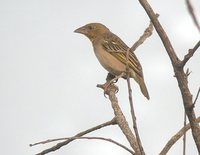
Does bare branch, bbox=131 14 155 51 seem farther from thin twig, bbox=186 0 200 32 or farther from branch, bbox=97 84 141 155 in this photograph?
thin twig, bbox=186 0 200 32

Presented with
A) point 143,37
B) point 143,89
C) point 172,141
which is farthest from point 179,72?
point 143,89

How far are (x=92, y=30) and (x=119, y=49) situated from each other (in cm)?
149

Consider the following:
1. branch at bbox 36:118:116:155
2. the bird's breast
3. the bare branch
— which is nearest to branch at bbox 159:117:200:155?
branch at bbox 36:118:116:155

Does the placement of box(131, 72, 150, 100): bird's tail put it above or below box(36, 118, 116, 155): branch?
above

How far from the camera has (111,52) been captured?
10234 mm

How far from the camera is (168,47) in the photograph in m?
2.59

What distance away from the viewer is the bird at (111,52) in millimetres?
9562

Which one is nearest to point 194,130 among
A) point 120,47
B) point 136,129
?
point 136,129

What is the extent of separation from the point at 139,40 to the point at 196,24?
5.43m

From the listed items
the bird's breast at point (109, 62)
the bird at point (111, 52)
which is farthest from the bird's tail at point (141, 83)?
the bird's breast at point (109, 62)

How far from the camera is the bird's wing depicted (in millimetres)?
9725

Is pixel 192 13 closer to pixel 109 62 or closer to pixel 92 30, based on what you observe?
pixel 109 62

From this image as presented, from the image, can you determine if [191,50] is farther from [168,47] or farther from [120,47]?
[120,47]

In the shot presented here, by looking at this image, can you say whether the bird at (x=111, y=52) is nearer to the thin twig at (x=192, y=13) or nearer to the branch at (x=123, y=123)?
the branch at (x=123, y=123)
